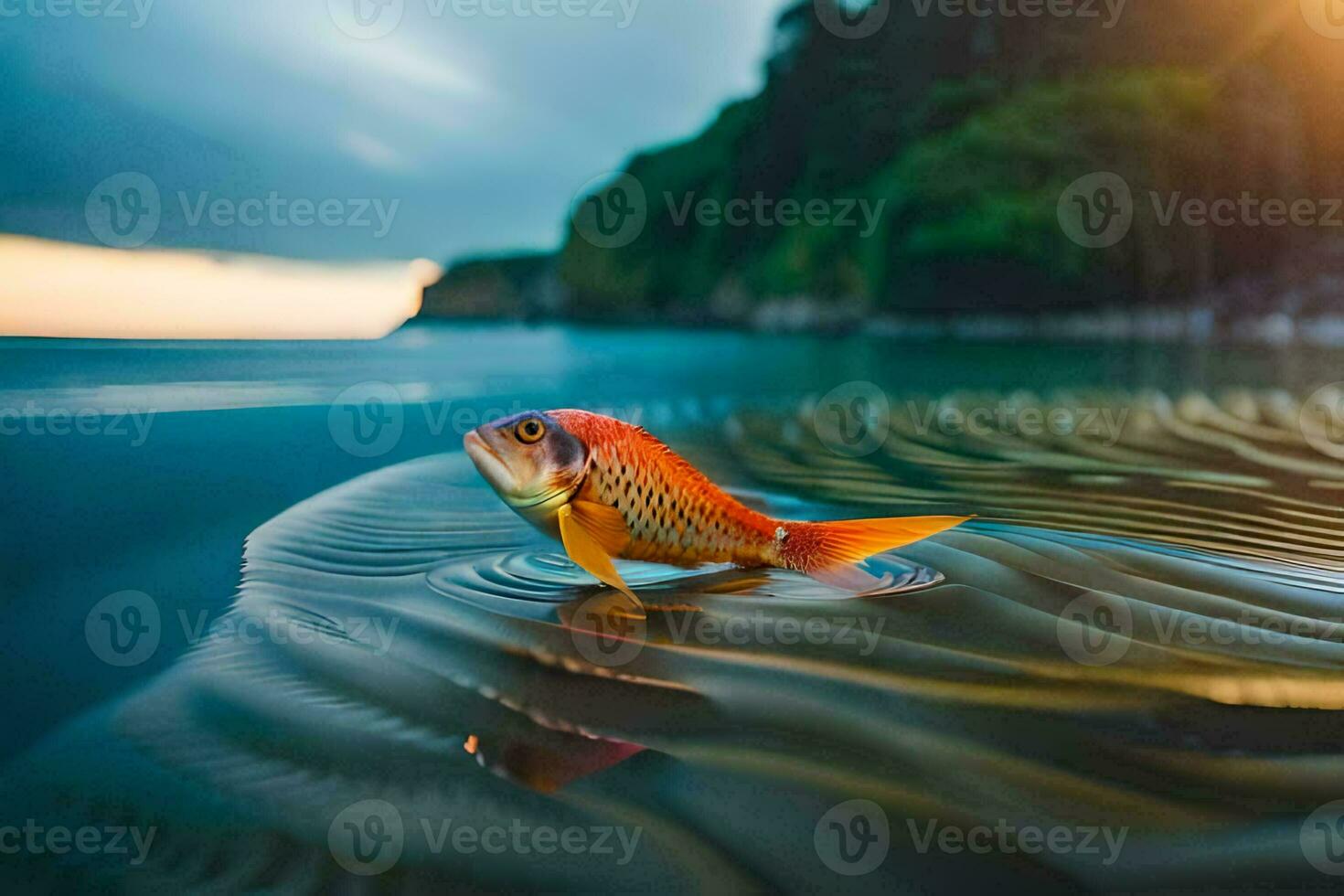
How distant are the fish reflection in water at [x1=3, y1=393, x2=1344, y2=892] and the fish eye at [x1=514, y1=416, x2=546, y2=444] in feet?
0.86

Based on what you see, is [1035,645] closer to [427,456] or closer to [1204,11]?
[427,456]

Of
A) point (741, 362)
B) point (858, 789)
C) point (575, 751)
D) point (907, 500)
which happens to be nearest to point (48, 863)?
point (575, 751)

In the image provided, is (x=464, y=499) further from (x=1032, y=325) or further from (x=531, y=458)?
(x=1032, y=325)

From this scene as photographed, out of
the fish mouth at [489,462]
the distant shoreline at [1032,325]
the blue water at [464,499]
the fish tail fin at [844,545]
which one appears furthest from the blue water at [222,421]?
the distant shoreline at [1032,325]

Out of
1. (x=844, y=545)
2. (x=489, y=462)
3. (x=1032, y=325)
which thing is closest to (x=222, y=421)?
(x=489, y=462)

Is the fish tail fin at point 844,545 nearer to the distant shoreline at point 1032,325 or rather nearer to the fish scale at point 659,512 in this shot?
the fish scale at point 659,512

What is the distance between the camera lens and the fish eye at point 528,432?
1421 mm

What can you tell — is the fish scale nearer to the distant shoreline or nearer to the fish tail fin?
the fish tail fin

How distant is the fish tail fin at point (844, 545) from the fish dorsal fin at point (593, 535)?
11.9 inches

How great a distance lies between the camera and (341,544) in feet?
5.95

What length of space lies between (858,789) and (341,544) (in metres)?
1.27

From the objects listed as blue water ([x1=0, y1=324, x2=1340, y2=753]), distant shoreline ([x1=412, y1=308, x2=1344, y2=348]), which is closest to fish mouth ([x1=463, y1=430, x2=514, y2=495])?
blue water ([x1=0, y1=324, x2=1340, y2=753])

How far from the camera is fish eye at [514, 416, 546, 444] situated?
142cm

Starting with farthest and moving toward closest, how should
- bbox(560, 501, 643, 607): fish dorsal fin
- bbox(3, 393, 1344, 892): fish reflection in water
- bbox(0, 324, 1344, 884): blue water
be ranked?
1. bbox(560, 501, 643, 607): fish dorsal fin
2. bbox(0, 324, 1344, 884): blue water
3. bbox(3, 393, 1344, 892): fish reflection in water
